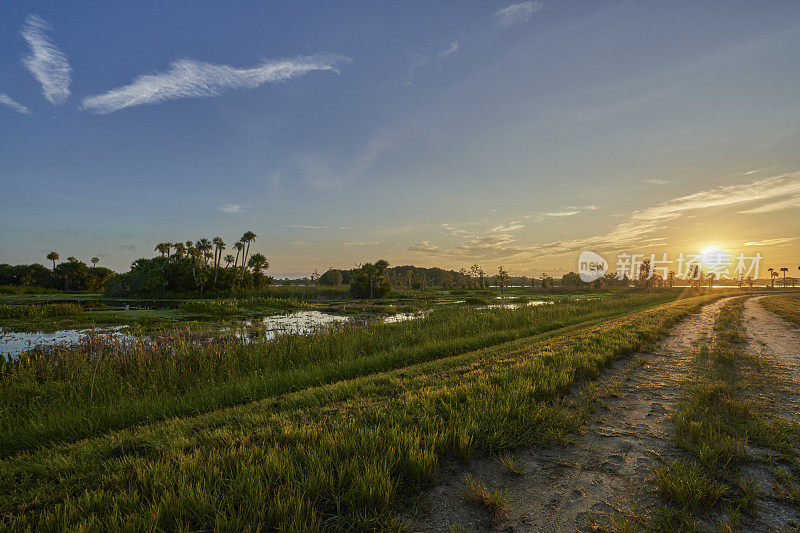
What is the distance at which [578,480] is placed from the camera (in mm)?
3486

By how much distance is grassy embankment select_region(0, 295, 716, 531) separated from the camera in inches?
108

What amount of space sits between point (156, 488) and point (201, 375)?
650 cm

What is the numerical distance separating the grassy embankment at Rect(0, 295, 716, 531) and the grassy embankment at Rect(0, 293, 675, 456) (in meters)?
1.46

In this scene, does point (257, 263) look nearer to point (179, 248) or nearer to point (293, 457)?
point (179, 248)

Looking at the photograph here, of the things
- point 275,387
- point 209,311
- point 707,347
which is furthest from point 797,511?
point 209,311

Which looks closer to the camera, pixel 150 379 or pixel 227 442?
pixel 227 442

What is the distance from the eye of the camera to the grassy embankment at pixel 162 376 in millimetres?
6145

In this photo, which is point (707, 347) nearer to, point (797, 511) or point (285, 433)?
point (797, 511)

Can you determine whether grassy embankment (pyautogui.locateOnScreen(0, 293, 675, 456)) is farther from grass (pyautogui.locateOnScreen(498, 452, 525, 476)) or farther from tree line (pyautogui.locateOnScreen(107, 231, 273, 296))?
tree line (pyautogui.locateOnScreen(107, 231, 273, 296))

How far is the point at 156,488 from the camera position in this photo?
313 cm

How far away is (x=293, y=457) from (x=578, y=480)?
309 centimetres

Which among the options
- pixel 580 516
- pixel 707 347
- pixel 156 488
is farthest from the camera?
pixel 707 347

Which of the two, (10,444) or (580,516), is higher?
(580,516)

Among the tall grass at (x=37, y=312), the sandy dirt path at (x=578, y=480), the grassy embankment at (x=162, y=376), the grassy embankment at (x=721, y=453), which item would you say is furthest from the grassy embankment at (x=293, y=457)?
the tall grass at (x=37, y=312)
